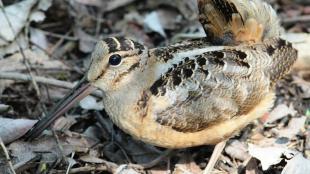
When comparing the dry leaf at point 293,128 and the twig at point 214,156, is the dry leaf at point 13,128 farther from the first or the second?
the dry leaf at point 293,128

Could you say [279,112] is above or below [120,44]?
below

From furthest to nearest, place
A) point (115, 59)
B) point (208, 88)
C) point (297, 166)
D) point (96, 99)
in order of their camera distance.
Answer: point (96, 99), point (297, 166), point (208, 88), point (115, 59)

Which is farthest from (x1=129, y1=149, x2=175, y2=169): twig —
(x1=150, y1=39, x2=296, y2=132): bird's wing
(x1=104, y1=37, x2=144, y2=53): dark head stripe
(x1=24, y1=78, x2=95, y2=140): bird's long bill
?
(x1=104, y1=37, x2=144, y2=53): dark head stripe

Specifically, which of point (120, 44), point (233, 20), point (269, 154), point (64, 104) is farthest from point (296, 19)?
point (64, 104)

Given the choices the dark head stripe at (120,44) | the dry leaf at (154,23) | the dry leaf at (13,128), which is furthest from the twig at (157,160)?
the dry leaf at (154,23)

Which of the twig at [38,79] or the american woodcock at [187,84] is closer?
the american woodcock at [187,84]

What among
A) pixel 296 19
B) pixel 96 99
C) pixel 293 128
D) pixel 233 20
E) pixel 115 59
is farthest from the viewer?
pixel 296 19

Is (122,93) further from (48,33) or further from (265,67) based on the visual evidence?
(48,33)

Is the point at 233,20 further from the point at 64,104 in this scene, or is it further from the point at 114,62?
the point at 64,104
